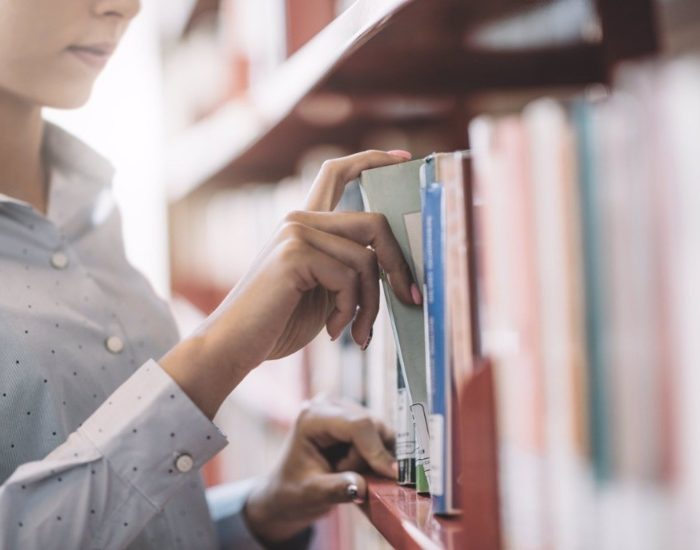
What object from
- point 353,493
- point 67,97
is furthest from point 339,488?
point 67,97

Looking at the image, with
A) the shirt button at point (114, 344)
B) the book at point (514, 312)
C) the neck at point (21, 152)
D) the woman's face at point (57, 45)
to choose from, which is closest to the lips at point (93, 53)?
the woman's face at point (57, 45)

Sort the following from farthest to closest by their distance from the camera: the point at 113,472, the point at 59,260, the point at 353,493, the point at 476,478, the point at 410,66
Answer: the point at 410,66
the point at 59,260
the point at 353,493
the point at 113,472
the point at 476,478

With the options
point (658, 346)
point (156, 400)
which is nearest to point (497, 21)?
point (658, 346)

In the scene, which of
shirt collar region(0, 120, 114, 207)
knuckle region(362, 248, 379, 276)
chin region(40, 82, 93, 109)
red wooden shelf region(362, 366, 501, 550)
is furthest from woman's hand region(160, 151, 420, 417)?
shirt collar region(0, 120, 114, 207)

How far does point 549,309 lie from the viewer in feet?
2.39

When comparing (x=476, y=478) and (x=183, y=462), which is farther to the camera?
(x=183, y=462)

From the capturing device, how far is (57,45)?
770 mm

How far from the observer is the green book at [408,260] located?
1.95 ft

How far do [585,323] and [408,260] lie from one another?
0.18 meters

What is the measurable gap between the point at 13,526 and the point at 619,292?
1.62 feet

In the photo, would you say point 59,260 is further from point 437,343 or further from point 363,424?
point 437,343

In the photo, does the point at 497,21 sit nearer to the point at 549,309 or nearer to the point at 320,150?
the point at 549,309

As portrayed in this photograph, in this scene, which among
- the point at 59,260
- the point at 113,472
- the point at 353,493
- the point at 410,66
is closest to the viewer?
the point at 113,472

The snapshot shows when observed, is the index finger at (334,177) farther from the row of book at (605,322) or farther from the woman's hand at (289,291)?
the row of book at (605,322)
